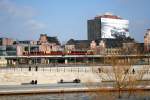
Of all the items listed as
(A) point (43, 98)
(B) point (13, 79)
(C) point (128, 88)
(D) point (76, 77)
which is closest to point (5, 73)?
(B) point (13, 79)

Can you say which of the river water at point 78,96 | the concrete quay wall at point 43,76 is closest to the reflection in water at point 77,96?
the river water at point 78,96

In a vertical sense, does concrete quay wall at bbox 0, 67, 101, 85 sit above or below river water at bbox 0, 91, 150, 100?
above

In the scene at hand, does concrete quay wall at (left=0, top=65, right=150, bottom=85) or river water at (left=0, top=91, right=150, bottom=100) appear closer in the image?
river water at (left=0, top=91, right=150, bottom=100)

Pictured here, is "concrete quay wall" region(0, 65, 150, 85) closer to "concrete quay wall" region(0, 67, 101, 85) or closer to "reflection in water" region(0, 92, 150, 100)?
"concrete quay wall" region(0, 67, 101, 85)

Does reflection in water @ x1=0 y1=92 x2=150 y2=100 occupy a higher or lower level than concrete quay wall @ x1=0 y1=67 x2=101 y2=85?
lower

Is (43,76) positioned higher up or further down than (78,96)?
higher up

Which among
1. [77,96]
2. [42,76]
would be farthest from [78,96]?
[42,76]

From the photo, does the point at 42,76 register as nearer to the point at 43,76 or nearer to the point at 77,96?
the point at 43,76

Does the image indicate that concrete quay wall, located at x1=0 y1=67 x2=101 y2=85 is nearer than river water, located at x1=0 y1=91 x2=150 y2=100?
No

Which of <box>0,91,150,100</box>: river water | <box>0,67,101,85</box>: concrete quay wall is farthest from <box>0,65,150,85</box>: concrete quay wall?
<box>0,91,150,100</box>: river water

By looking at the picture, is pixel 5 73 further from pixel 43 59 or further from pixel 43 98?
pixel 43 59

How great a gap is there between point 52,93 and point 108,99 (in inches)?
524

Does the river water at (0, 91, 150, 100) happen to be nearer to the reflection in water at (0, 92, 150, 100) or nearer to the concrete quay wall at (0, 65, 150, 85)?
the reflection in water at (0, 92, 150, 100)

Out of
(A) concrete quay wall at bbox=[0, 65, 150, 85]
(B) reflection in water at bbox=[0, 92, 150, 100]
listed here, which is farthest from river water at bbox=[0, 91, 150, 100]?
(A) concrete quay wall at bbox=[0, 65, 150, 85]
